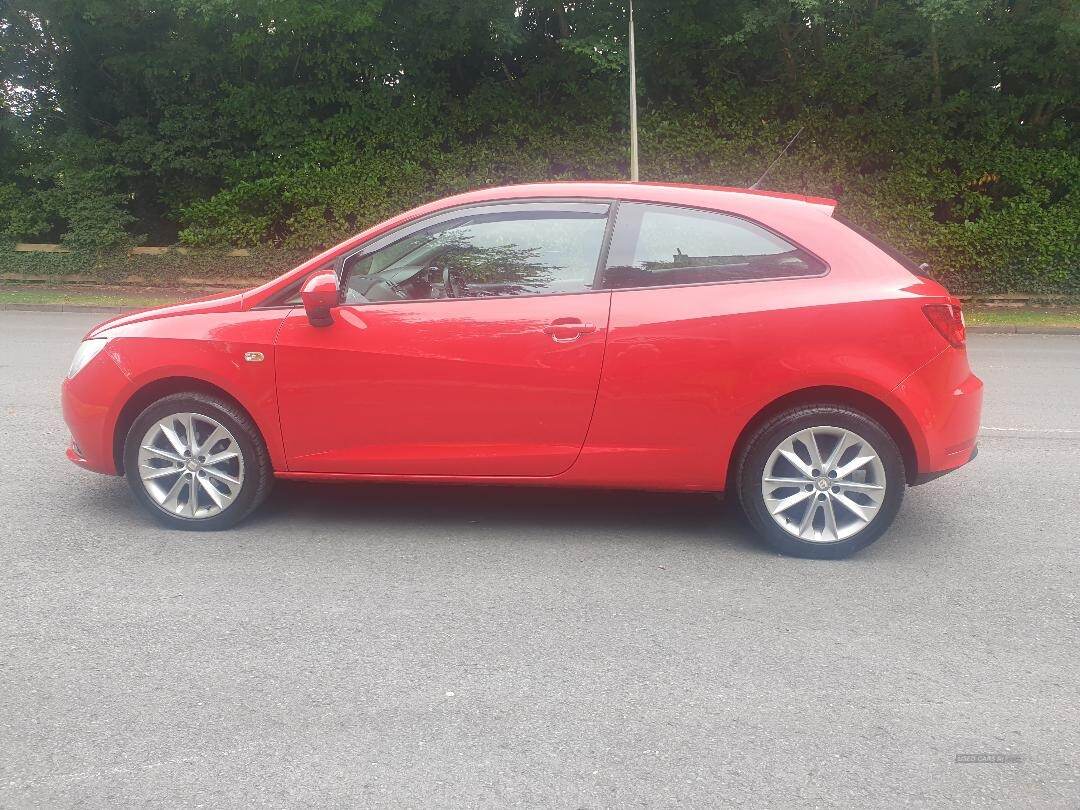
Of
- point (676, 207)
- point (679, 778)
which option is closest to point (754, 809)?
point (679, 778)

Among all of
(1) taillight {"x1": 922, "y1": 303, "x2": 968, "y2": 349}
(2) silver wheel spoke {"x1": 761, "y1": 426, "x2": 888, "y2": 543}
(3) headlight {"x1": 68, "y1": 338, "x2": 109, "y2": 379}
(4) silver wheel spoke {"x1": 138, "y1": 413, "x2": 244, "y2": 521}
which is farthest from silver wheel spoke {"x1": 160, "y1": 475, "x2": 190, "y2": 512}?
(1) taillight {"x1": 922, "y1": 303, "x2": 968, "y2": 349}

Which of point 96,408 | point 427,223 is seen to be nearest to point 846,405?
point 427,223

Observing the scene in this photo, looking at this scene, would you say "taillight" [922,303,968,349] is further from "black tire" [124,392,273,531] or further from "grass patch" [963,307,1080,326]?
"grass patch" [963,307,1080,326]

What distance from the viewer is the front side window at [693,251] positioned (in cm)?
506

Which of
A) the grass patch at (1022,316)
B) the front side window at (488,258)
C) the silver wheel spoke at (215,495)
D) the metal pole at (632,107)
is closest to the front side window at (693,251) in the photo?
the front side window at (488,258)

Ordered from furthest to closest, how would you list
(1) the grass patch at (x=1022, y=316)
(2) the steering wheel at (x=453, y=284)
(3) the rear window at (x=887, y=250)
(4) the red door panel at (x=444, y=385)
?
(1) the grass patch at (x=1022, y=316)
(2) the steering wheel at (x=453, y=284)
(3) the rear window at (x=887, y=250)
(4) the red door panel at (x=444, y=385)

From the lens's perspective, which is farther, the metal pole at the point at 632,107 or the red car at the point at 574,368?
the metal pole at the point at 632,107

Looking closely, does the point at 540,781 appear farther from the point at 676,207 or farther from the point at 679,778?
the point at 676,207

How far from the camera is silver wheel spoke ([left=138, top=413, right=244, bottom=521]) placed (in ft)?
17.3

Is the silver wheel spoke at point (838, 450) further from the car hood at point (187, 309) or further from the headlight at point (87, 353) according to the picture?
the headlight at point (87, 353)

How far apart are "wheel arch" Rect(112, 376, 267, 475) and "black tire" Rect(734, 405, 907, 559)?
2.35m

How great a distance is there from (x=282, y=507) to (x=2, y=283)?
1960 cm

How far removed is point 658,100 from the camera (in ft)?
68.1

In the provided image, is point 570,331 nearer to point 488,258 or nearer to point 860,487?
point 488,258
